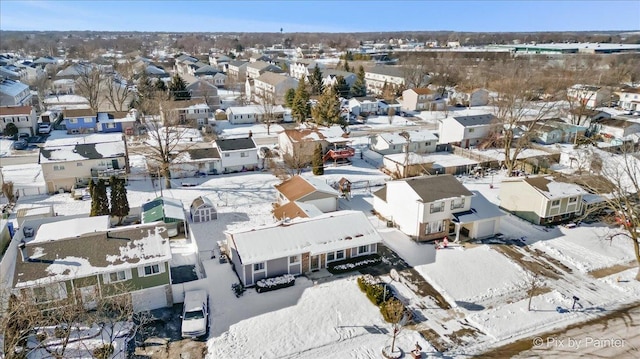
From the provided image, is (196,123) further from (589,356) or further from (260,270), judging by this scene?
(589,356)

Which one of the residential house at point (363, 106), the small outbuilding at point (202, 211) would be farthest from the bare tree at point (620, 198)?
the residential house at point (363, 106)

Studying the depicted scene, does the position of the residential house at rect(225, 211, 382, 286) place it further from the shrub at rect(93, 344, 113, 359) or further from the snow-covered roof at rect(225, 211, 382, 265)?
the shrub at rect(93, 344, 113, 359)

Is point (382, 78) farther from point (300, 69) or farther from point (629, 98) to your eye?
point (629, 98)

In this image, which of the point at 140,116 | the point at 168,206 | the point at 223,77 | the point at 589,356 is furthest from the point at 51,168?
the point at 223,77

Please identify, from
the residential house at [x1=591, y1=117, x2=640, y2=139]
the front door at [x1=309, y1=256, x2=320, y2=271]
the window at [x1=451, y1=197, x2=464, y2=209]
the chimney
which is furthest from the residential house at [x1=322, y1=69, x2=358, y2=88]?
the chimney

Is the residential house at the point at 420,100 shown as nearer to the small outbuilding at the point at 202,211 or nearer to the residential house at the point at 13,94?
the small outbuilding at the point at 202,211
